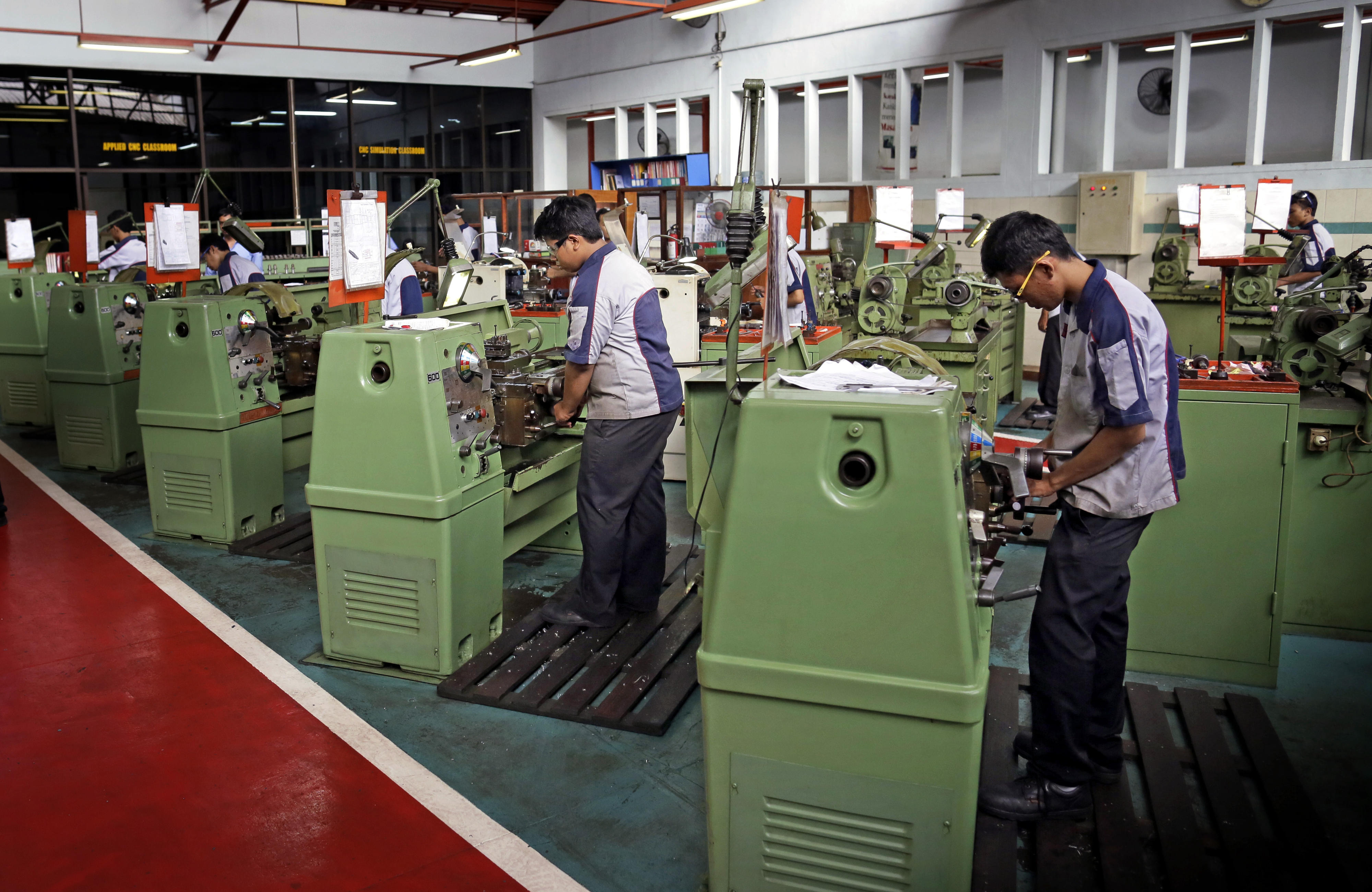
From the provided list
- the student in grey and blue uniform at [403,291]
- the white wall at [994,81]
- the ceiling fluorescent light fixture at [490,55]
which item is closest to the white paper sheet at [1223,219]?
the student in grey and blue uniform at [403,291]

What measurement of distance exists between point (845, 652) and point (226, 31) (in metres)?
12.6

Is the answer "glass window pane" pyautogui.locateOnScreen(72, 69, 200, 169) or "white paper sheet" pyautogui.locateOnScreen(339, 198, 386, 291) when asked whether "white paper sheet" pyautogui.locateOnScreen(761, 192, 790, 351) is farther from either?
"glass window pane" pyautogui.locateOnScreen(72, 69, 200, 169)

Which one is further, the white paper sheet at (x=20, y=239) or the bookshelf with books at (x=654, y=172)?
the bookshelf with books at (x=654, y=172)

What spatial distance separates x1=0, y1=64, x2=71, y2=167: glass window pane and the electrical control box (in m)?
11.4

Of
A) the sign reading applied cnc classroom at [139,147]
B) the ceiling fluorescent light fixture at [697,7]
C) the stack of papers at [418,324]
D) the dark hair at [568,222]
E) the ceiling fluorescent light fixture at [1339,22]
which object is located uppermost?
the ceiling fluorescent light fixture at [697,7]

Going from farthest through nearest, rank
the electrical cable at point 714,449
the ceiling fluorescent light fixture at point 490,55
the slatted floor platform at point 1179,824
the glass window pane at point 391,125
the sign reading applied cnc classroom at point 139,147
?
the glass window pane at point 391,125 → the sign reading applied cnc classroom at point 139,147 → the ceiling fluorescent light fixture at point 490,55 → the electrical cable at point 714,449 → the slatted floor platform at point 1179,824

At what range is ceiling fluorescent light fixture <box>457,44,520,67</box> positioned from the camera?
11.5 meters

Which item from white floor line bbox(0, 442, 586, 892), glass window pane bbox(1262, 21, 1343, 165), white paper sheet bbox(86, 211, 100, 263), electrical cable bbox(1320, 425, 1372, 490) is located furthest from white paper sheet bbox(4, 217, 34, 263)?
glass window pane bbox(1262, 21, 1343, 165)

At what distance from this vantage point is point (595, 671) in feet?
10.4

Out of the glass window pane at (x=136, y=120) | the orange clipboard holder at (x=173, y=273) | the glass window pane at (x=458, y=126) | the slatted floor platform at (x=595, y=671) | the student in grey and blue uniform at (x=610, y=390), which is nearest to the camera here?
the slatted floor platform at (x=595, y=671)

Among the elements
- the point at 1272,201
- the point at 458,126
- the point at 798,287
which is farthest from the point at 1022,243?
the point at 458,126

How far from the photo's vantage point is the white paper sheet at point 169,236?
16.5ft

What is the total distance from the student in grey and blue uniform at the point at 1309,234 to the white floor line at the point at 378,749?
6.10m

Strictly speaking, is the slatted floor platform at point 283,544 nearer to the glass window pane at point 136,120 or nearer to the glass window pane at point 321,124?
the glass window pane at point 136,120
